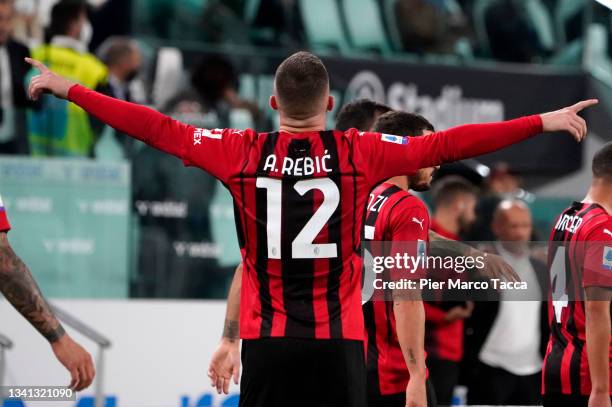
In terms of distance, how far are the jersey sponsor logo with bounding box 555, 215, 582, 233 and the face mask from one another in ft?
17.1

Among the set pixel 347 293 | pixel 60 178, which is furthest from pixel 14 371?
pixel 347 293

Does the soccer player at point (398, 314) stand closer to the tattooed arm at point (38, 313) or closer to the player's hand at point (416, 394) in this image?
the player's hand at point (416, 394)

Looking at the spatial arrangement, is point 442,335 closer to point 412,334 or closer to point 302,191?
point 412,334

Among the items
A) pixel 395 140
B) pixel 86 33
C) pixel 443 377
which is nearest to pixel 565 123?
pixel 395 140

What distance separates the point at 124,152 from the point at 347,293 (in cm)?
556

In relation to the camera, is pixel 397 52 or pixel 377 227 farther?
pixel 397 52

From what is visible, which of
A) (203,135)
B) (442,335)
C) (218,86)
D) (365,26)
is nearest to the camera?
(203,135)

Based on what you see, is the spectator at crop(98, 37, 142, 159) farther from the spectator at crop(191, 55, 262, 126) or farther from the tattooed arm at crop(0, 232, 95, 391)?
the tattooed arm at crop(0, 232, 95, 391)

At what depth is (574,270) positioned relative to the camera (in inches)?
215

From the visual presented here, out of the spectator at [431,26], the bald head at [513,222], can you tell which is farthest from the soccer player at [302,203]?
the spectator at [431,26]

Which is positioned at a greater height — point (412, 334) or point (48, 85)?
point (48, 85)

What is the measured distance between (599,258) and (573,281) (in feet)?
0.77

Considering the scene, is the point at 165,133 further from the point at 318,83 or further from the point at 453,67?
the point at 453,67

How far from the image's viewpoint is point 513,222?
858 centimetres
